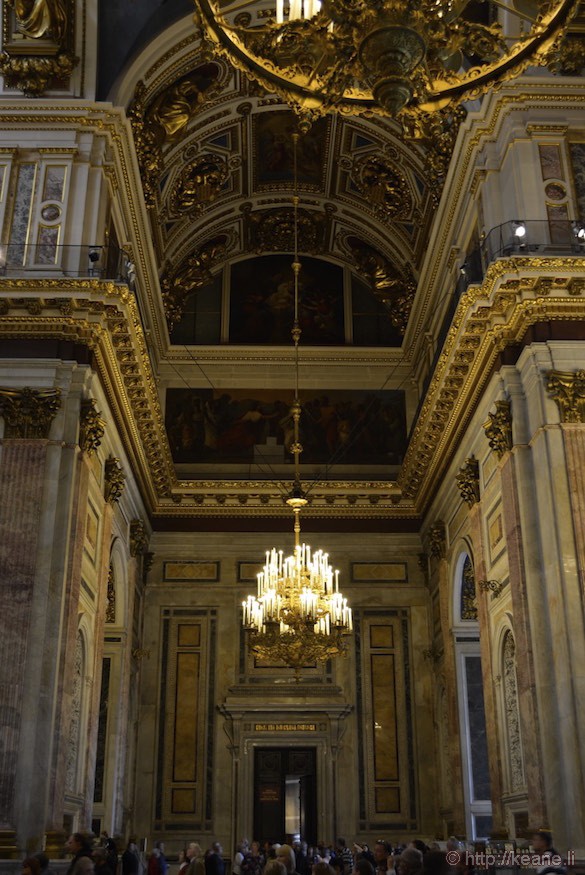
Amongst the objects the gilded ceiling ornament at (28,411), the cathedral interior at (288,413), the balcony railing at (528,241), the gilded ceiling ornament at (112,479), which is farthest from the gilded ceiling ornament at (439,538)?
the gilded ceiling ornament at (28,411)

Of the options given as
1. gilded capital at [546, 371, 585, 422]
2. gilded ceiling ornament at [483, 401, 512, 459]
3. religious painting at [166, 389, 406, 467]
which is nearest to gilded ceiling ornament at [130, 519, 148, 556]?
religious painting at [166, 389, 406, 467]

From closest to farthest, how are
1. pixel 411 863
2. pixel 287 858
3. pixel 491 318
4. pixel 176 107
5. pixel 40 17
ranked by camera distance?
pixel 411 863
pixel 287 858
pixel 491 318
pixel 40 17
pixel 176 107

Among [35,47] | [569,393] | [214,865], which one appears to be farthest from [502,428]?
[35,47]

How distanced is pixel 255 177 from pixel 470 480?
735cm

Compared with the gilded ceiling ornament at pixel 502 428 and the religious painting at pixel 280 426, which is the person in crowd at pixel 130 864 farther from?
the religious painting at pixel 280 426

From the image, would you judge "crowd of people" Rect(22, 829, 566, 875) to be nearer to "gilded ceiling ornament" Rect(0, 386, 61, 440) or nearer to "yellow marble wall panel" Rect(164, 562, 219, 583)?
"gilded ceiling ornament" Rect(0, 386, 61, 440)

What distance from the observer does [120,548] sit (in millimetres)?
14945

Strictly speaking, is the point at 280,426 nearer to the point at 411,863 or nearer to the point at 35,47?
the point at 35,47

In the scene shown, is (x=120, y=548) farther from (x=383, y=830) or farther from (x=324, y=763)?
(x=383, y=830)

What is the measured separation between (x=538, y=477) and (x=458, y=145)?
4822 millimetres

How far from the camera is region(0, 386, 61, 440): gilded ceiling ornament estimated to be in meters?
11.1

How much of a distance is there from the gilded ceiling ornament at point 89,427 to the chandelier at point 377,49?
5.80 m

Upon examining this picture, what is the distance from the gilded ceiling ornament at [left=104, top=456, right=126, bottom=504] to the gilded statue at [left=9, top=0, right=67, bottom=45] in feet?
17.6

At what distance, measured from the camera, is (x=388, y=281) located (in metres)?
18.5
